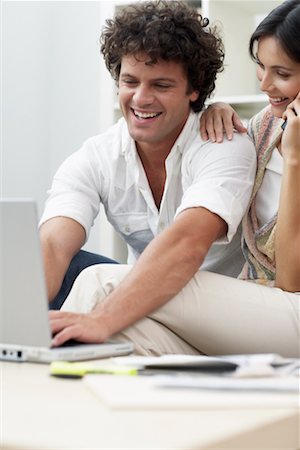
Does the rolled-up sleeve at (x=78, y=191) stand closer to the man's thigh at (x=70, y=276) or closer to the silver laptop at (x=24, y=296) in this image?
the man's thigh at (x=70, y=276)

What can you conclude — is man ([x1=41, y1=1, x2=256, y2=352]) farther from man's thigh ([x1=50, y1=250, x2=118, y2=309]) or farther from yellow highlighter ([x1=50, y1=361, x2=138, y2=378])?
yellow highlighter ([x1=50, y1=361, x2=138, y2=378])

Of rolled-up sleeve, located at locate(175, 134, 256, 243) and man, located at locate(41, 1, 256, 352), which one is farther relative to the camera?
man, located at locate(41, 1, 256, 352)

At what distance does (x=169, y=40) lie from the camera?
7.20 ft

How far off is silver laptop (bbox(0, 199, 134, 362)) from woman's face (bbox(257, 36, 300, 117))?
993 millimetres

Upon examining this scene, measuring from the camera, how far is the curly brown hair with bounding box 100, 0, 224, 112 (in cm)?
220

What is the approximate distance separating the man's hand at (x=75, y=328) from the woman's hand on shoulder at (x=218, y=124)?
0.78 m

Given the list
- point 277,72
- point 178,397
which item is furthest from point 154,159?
point 178,397

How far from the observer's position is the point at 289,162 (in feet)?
6.61

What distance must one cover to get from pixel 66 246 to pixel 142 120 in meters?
0.39

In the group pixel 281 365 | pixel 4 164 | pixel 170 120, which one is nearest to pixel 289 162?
pixel 170 120

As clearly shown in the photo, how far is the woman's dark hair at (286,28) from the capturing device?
2078 mm

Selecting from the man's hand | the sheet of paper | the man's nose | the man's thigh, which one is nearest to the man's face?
the man's nose

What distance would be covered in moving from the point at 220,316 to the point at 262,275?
510 mm

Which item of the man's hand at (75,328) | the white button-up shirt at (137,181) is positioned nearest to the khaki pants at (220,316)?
the man's hand at (75,328)
